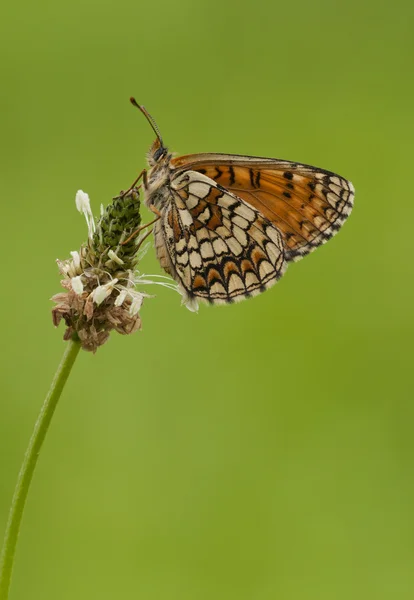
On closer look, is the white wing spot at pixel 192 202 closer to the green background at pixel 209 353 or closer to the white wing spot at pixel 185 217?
the white wing spot at pixel 185 217

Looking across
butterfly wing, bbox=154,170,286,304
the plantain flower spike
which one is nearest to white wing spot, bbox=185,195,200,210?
butterfly wing, bbox=154,170,286,304

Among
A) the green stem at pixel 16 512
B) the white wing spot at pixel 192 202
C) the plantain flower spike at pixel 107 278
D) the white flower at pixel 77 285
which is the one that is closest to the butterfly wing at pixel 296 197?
the white wing spot at pixel 192 202

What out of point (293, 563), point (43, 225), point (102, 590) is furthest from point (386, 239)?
point (102, 590)

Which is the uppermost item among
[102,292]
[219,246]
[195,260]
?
[219,246]

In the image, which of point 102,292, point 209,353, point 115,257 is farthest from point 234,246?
point 209,353

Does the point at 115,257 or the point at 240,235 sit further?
the point at 240,235

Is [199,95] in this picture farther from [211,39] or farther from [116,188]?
[116,188]

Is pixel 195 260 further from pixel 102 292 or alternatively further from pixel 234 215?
pixel 102 292
